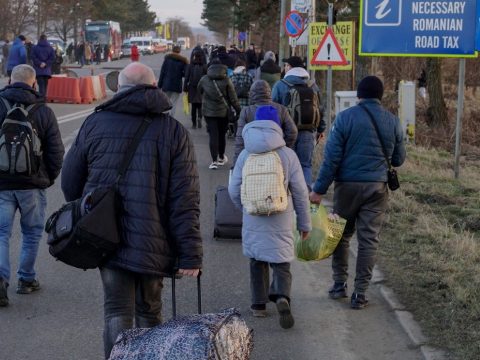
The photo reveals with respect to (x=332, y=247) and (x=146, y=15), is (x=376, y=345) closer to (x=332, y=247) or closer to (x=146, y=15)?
(x=332, y=247)

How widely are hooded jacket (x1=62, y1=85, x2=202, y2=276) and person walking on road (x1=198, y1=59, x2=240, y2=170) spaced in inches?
362

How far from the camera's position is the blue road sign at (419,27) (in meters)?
12.7

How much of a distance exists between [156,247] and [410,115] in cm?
1471

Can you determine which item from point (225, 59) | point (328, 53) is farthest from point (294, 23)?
point (328, 53)

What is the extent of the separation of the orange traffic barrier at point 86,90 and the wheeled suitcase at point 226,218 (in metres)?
19.0

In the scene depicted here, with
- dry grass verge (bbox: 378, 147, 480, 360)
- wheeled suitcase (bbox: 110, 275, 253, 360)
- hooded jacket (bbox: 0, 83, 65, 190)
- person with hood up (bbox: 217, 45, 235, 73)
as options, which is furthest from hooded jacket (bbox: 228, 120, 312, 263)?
person with hood up (bbox: 217, 45, 235, 73)

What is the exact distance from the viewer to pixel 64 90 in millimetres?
26891

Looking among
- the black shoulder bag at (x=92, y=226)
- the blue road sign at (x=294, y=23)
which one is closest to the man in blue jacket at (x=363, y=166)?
the black shoulder bag at (x=92, y=226)

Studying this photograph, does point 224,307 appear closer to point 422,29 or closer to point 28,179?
point 28,179

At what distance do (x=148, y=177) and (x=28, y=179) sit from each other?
250cm

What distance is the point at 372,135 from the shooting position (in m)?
6.50

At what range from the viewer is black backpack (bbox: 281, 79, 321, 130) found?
10.1 m

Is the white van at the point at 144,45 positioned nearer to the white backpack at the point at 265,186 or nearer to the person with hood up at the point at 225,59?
the person with hood up at the point at 225,59

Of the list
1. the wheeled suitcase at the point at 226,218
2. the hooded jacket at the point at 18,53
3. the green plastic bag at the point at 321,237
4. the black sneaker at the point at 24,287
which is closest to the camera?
the green plastic bag at the point at 321,237
